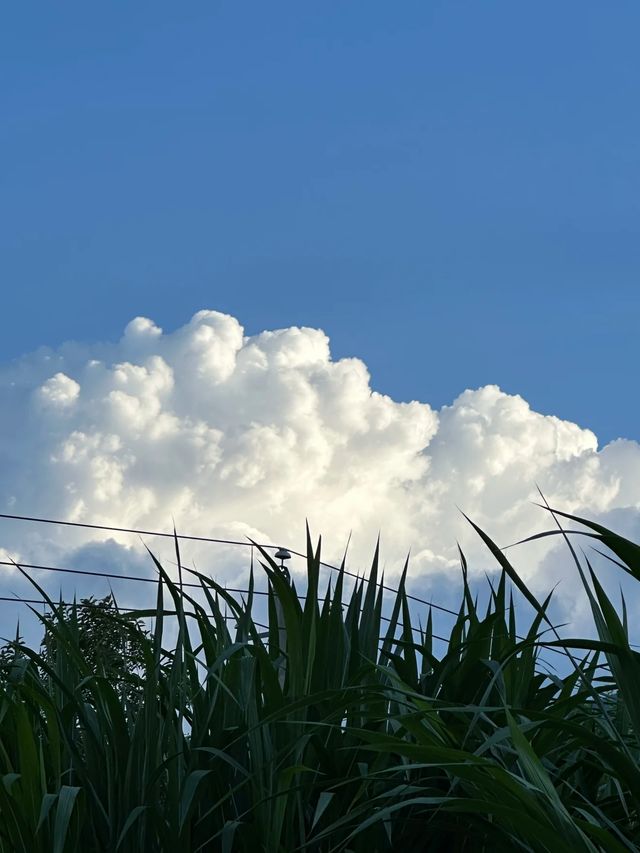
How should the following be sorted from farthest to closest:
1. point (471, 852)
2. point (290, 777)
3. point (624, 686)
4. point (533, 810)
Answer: point (471, 852) → point (290, 777) → point (624, 686) → point (533, 810)

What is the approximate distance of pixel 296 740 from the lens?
185 centimetres

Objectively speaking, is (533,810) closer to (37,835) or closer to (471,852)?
(471,852)

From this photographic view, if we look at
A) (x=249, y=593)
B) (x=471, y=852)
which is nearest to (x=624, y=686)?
(x=471, y=852)

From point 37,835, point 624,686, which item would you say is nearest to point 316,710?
point 37,835

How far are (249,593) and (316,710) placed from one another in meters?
0.38

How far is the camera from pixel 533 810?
1.46 m

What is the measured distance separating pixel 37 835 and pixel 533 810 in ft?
3.11

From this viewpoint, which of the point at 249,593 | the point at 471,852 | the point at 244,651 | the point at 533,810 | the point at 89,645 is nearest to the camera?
the point at 533,810

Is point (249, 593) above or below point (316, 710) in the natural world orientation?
above

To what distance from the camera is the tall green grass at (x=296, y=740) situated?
5.93 ft

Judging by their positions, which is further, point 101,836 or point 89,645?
point 89,645

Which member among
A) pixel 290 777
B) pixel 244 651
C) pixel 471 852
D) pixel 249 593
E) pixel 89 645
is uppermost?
pixel 89 645

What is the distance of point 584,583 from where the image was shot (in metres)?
1.60

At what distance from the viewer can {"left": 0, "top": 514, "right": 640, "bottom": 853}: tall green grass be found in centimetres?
181
